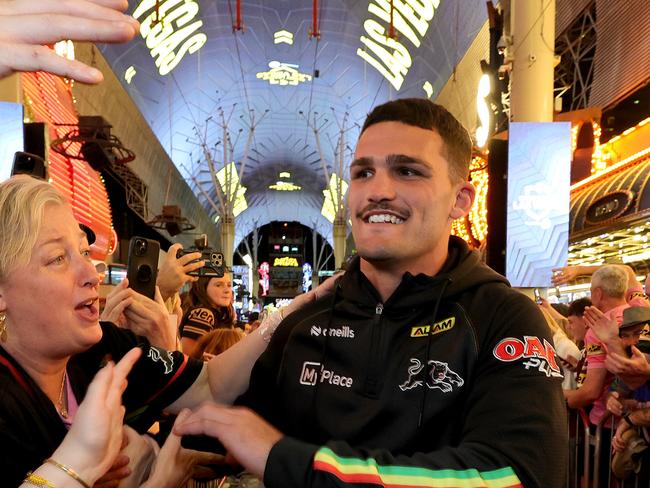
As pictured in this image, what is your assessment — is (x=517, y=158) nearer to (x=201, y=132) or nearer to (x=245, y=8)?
(x=245, y=8)

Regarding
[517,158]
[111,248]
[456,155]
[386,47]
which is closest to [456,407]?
[456,155]

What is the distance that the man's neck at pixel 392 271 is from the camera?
1896mm

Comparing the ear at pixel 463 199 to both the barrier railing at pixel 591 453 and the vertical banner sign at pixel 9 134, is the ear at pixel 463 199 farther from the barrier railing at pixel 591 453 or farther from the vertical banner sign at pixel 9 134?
the vertical banner sign at pixel 9 134

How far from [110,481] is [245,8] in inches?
1033

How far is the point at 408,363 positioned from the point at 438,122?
74cm

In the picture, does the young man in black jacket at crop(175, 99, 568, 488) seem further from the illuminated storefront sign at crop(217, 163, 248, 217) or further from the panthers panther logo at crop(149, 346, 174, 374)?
the illuminated storefront sign at crop(217, 163, 248, 217)

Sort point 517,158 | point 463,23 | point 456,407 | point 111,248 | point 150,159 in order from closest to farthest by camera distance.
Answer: point 456,407
point 517,158
point 111,248
point 463,23
point 150,159

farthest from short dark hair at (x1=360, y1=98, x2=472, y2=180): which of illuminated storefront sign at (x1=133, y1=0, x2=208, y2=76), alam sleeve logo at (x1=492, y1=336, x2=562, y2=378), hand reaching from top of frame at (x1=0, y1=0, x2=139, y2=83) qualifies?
illuminated storefront sign at (x1=133, y1=0, x2=208, y2=76)

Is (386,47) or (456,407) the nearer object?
(456,407)

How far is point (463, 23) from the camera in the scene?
16031mm

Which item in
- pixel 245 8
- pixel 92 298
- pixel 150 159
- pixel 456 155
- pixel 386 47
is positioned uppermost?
pixel 245 8

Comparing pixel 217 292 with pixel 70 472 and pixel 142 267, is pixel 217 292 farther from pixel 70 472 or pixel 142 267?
pixel 70 472

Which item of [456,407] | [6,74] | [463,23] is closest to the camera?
[6,74]

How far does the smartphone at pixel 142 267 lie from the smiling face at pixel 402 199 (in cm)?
132
